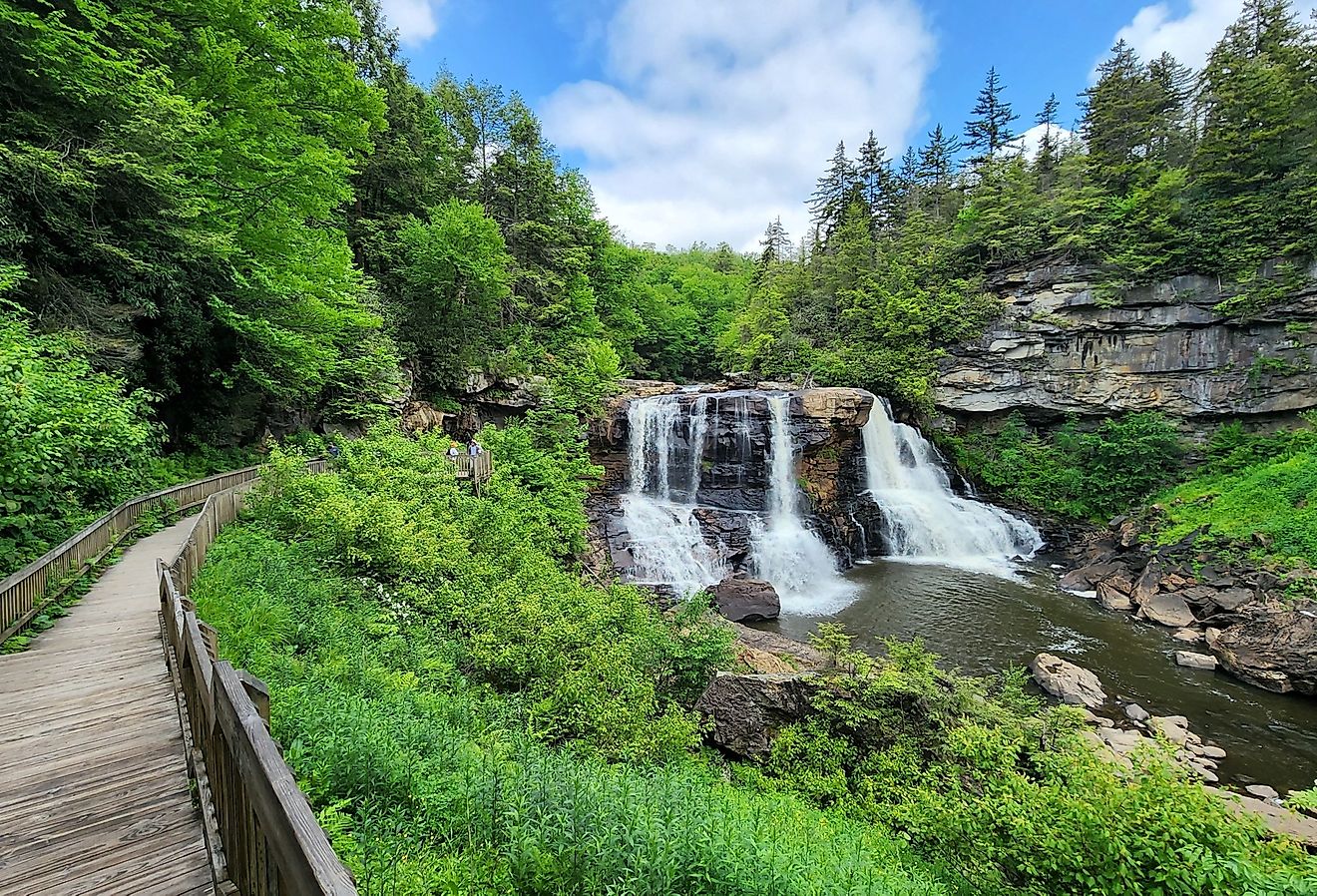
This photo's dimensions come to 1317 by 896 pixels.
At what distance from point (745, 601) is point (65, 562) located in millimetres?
13517

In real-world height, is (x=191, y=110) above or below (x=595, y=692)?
above

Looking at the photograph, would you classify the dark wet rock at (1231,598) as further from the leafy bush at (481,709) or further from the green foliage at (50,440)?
the green foliage at (50,440)

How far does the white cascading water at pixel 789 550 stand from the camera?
17.4 m

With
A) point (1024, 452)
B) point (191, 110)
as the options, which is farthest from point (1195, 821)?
point (1024, 452)

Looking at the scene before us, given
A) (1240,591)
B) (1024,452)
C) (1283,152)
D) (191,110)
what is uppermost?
(1283,152)

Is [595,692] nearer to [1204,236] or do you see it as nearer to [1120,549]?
[1120,549]

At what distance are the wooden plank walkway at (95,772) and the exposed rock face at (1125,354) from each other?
28067 mm

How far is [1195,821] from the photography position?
421 centimetres

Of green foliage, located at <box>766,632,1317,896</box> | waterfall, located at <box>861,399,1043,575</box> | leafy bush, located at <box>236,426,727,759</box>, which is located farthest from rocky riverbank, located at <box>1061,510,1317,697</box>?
leafy bush, located at <box>236,426,727,759</box>

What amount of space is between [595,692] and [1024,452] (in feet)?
78.7

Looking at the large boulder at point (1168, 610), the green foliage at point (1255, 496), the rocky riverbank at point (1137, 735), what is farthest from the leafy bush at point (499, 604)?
the green foliage at point (1255, 496)

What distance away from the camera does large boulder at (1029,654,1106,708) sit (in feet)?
36.9

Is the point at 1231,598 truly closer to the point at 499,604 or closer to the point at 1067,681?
the point at 1067,681

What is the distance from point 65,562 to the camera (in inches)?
286
